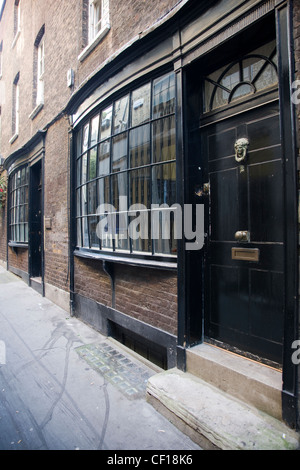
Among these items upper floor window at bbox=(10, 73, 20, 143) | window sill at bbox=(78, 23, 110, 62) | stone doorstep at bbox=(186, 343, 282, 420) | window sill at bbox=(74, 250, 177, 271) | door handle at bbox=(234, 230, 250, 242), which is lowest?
stone doorstep at bbox=(186, 343, 282, 420)

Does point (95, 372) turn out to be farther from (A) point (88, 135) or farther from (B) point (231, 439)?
(A) point (88, 135)

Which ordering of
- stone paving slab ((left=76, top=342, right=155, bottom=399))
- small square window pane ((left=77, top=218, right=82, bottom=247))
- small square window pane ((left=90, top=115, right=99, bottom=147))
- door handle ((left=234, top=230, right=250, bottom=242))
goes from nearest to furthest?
door handle ((left=234, top=230, right=250, bottom=242))
stone paving slab ((left=76, top=342, right=155, bottom=399))
small square window pane ((left=90, top=115, right=99, bottom=147))
small square window pane ((left=77, top=218, right=82, bottom=247))

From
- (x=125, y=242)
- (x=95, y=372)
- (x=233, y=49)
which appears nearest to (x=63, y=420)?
(x=95, y=372)

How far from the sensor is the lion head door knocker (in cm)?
257

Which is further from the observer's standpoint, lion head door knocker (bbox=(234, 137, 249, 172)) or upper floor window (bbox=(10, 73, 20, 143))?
upper floor window (bbox=(10, 73, 20, 143))

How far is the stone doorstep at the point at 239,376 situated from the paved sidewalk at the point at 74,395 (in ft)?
1.79

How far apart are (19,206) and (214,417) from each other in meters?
8.86

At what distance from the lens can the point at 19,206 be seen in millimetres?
9180

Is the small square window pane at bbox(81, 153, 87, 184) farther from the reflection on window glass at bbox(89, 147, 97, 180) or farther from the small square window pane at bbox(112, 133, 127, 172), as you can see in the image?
the small square window pane at bbox(112, 133, 127, 172)

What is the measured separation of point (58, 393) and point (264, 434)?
77.4 inches

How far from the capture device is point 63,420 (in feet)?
7.89

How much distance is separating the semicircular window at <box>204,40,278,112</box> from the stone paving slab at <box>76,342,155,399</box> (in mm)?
3041

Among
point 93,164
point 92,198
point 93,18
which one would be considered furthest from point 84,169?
point 93,18

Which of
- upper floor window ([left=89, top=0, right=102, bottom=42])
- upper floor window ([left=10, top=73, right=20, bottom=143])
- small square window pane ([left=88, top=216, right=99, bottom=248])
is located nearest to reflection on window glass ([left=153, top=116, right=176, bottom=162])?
small square window pane ([left=88, top=216, right=99, bottom=248])
